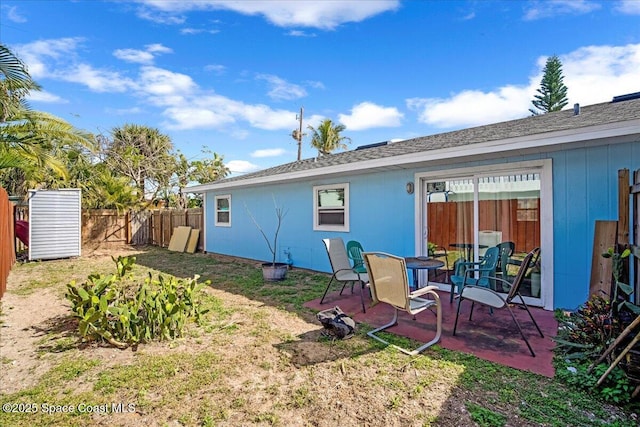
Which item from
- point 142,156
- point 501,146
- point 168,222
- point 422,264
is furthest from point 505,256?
point 142,156

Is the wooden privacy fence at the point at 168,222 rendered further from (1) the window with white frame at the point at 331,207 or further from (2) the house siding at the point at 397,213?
(1) the window with white frame at the point at 331,207

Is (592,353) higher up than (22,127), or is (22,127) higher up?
(22,127)

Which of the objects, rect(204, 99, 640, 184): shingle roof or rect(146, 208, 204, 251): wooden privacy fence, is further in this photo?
rect(146, 208, 204, 251): wooden privacy fence

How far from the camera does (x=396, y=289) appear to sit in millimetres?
3402

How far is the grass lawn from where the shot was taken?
7.61 feet

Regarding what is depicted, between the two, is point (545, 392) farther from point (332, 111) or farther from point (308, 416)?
point (332, 111)

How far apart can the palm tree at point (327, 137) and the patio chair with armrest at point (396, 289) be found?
62.8ft

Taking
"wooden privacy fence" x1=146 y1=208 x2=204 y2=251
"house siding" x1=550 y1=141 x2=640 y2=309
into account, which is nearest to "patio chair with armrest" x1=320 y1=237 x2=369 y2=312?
"house siding" x1=550 y1=141 x2=640 y2=309

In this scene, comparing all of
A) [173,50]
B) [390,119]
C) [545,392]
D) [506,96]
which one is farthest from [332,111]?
[545,392]

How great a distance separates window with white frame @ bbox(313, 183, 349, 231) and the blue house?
0.08 feet

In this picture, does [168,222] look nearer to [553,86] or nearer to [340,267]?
[340,267]

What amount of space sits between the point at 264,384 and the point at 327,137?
20576 mm

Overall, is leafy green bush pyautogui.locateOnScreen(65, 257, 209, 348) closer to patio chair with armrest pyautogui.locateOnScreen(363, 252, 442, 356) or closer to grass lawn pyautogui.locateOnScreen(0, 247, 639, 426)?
grass lawn pyautogui.locateOnScreen(0, 247, 639, 426)

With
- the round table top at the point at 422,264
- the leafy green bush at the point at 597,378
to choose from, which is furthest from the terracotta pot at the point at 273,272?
the leafy green bush at the point at 597,378
